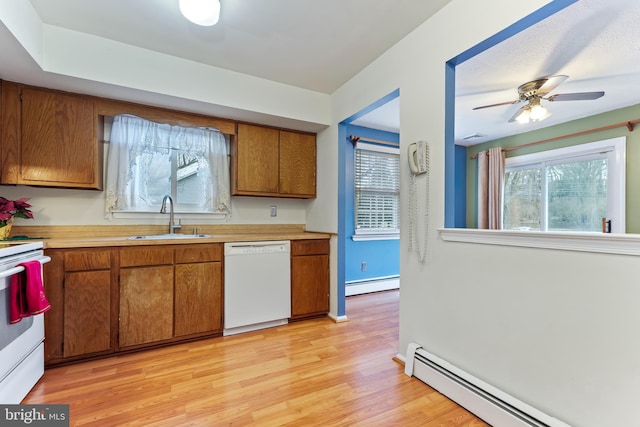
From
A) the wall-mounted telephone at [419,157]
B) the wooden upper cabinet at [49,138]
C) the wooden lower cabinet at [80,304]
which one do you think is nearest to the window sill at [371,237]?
the wall-mounted telephone at [419,157]

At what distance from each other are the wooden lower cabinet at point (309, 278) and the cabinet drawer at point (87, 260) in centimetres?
155

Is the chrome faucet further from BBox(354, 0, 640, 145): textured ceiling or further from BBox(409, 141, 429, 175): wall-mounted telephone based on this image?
BBox(354, 0, 640, 145): textured ceiling

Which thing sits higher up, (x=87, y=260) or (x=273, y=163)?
(x=273, y=163)

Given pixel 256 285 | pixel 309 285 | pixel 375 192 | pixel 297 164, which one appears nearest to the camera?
pixel 256 285

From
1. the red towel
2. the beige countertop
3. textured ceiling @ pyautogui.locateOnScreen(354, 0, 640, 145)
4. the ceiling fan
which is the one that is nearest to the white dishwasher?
the beige countertop

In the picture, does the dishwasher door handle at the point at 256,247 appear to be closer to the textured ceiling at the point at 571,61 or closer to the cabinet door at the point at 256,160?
the cabinet door at the point at 256,160

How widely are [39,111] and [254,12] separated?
72.9 inches

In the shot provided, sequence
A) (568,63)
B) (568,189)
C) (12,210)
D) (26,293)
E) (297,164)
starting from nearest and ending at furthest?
(26,293)
(12,210)
(568,63)
(297,164)
(568,189)

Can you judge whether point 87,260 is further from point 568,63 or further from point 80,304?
point 568,63

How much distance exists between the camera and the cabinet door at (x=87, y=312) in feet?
6.63

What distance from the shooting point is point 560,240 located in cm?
125

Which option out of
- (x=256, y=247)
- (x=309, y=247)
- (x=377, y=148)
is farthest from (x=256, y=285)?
(x=377, y=148)

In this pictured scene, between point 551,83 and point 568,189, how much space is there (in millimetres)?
2242

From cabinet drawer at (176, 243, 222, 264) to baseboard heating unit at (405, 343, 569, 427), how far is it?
1.76 m
